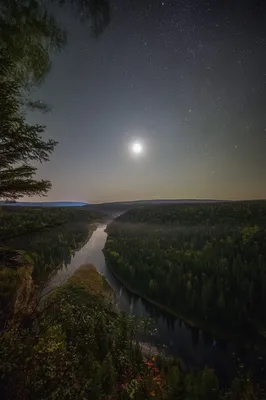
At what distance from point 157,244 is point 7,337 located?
6530 cm

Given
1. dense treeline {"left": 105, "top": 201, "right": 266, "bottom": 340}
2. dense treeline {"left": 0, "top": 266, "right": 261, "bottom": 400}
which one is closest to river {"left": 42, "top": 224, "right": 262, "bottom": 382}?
dense treeline {"left": 105, "top": 201, "right": 266, "bottom": 340}

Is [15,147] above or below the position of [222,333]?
above

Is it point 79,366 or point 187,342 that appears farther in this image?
point 187,342

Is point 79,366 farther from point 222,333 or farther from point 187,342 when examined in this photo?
point 222,333

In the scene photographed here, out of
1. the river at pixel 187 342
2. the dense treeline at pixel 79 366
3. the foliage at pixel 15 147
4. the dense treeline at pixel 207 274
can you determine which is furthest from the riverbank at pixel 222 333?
the foliage at pixel 15 147

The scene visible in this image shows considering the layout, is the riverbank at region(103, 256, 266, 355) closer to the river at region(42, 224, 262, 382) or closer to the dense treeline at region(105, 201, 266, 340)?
the river at region(42, 224, 262, 382)

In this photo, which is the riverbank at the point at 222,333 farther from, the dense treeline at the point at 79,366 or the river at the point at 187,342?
the dense treeline at the point at 79,366

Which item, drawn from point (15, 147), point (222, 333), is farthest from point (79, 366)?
point (222, 333)

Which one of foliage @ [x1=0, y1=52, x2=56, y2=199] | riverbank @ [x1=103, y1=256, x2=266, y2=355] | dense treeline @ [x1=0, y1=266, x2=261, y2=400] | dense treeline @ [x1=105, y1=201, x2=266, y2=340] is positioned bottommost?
Result: riverbank @ [x1=103, y1=256, x2=266, y2=355]

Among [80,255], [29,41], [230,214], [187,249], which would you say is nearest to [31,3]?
[29,41]

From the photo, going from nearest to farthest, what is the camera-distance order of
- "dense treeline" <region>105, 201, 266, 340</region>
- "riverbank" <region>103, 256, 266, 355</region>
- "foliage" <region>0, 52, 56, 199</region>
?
"foliage" <region>0, 52, 56, 199</region> → "riverbank" <region>103, 256, 266, 355</region> → "dense treeline" <region>105, 201, 266, 340</region>

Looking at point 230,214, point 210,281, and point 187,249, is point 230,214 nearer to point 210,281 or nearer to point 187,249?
point 187,249

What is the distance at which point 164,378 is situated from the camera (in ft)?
61.2

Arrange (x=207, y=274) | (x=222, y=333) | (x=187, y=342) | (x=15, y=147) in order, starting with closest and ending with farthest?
(x=15, y=147)
(x=187, y=342)
(x=222, y=333)
(x=207, y=274)
